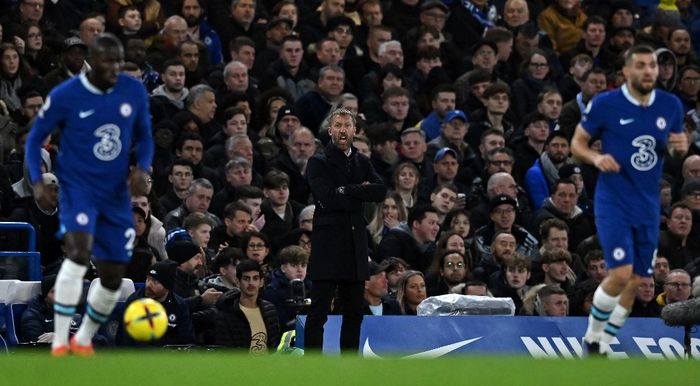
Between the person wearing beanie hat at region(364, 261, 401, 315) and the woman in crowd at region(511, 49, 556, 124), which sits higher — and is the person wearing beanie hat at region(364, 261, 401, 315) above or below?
below

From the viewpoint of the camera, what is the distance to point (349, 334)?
589 inches

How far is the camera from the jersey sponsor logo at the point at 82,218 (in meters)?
12.1

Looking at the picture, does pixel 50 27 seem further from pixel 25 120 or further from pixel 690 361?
pixel 690 361

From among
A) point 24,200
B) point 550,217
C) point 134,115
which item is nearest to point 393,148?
point 550,217

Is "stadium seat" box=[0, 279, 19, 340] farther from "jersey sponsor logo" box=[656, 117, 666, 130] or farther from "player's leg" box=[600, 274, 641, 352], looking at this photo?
"jersey sponsor logo" box=[656, 117, 666, 130]

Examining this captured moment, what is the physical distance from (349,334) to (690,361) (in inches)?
142

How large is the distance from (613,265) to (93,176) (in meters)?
4.02

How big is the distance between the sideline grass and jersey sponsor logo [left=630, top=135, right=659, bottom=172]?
6.02ft

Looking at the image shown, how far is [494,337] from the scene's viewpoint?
1631cm

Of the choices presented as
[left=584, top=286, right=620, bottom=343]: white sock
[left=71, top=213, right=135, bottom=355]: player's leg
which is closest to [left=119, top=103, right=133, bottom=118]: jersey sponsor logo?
[left=71, top=213, right=135, bottom=355]: player's leg

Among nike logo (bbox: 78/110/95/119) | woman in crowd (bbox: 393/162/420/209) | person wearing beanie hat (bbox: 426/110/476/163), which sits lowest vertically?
woman in crowd (bbox: 393/162/420/209)

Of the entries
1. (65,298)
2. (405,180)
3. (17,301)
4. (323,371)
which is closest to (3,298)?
(17,301)

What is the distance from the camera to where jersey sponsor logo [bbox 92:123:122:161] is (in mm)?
12328

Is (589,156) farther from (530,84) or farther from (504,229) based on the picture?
(530,84)
